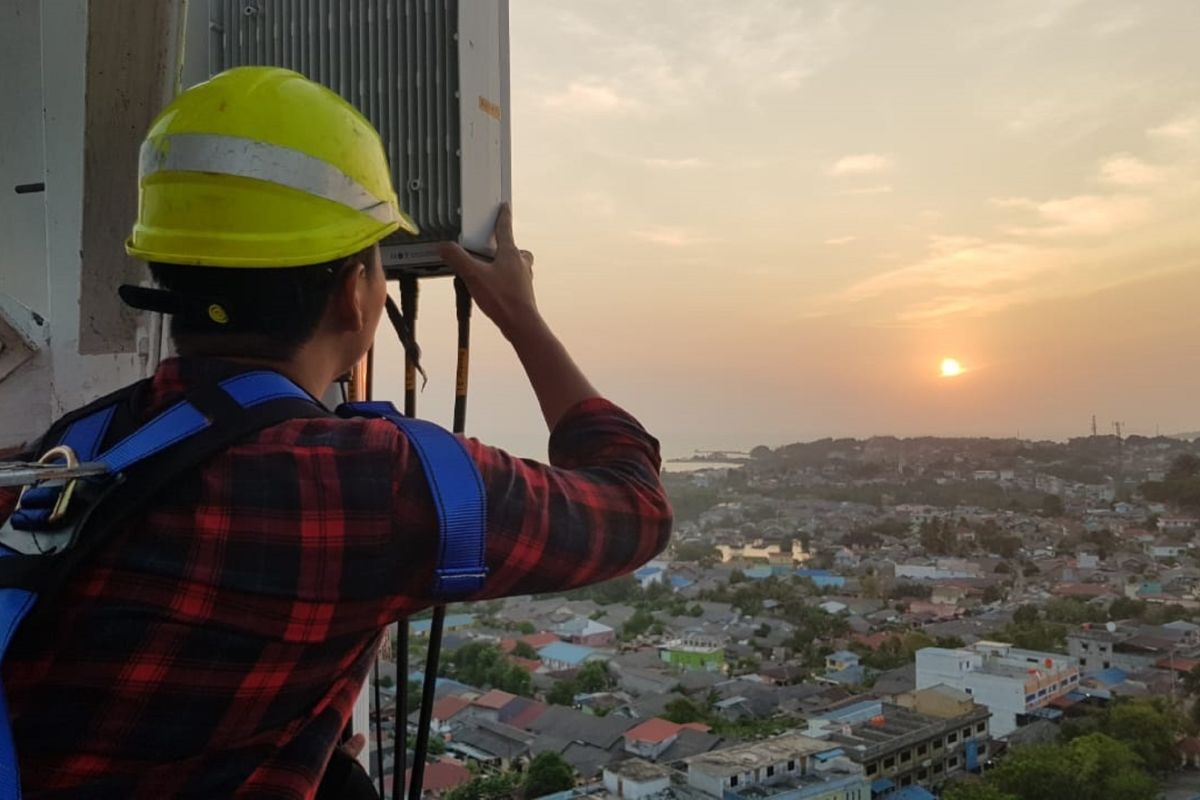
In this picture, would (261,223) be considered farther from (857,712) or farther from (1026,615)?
(1026,615)

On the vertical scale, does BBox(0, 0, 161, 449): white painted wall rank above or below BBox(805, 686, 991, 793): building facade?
above

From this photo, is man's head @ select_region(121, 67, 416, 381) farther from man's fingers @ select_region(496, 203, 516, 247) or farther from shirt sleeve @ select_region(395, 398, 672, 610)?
man's fingers @ select_region(496, 203, 516, 247)

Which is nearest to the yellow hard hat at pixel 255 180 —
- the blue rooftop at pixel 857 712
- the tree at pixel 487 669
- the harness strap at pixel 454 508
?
the harness strap at pixel 454 508

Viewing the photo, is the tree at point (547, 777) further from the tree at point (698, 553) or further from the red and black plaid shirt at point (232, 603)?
the red and black plaid shirt at point (232, 603)

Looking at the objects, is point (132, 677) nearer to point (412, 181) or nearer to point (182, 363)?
point (182, 363)

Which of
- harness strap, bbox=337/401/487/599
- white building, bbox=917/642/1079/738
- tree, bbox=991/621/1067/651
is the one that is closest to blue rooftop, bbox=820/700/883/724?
white building, bbox=917/642/1079/738

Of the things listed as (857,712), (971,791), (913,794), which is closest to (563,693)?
(857,712)

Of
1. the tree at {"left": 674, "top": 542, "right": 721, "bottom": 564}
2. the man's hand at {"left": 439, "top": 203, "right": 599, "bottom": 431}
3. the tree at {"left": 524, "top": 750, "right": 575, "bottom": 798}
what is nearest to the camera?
the man's hand at {"left": 439, "top": 203, "right": 599, "bottom": 431}
